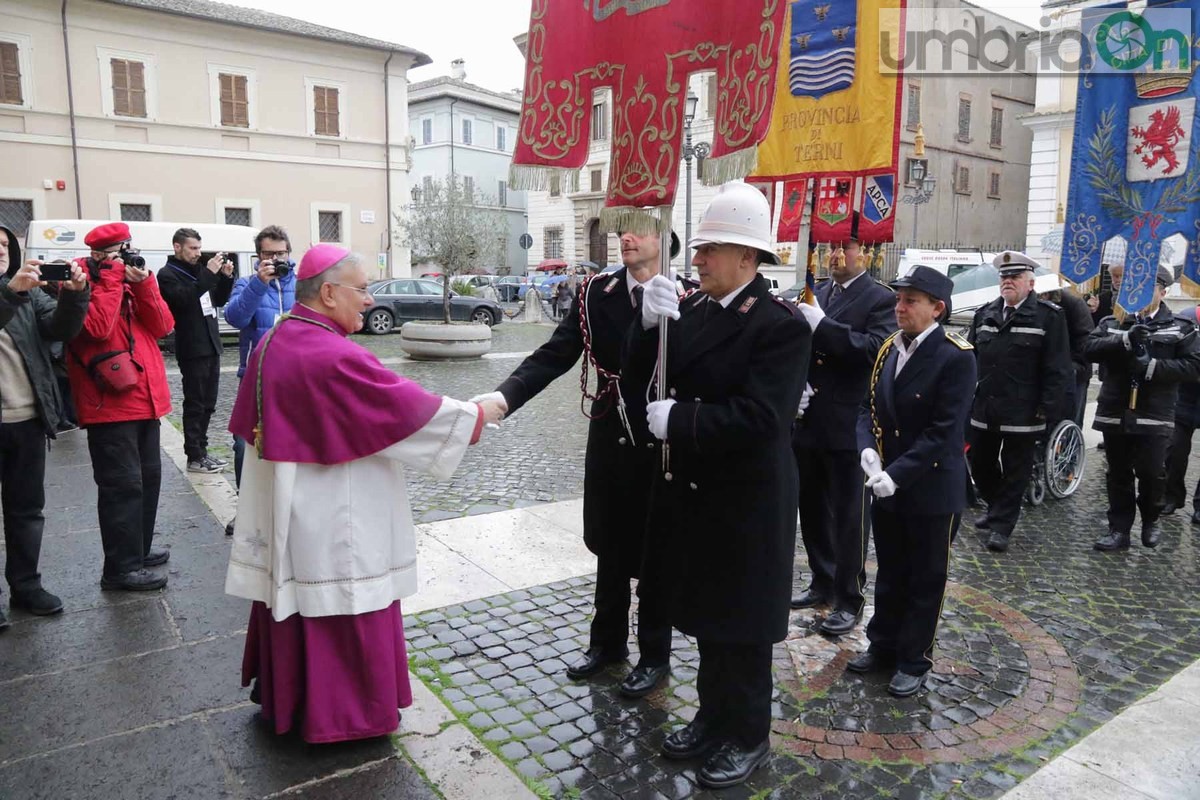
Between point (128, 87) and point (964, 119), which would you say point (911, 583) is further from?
point (964, 119)

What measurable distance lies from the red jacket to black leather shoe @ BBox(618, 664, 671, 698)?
9.84 feet

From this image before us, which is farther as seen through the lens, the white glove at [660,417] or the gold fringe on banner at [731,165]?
the gold fringe on banner at [731,165]

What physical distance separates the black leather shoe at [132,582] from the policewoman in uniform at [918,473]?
3.74 meters

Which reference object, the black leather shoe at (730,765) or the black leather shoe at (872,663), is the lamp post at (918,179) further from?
the black leather shoe at (730,765)

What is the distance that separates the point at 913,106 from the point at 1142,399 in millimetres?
29934

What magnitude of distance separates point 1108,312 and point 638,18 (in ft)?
21.9

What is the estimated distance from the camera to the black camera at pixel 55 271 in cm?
395

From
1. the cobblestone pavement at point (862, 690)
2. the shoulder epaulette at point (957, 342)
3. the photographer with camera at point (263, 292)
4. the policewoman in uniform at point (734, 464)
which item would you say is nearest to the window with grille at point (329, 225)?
the photographer with camera at point (263, 292)

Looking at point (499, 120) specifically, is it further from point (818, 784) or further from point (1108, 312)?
point (818, 784)

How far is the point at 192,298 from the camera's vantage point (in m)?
7.07

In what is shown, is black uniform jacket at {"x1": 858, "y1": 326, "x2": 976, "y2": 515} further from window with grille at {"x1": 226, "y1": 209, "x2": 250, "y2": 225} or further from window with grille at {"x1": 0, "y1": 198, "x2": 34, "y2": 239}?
window with grille at {"x1": 226, "y1": 209, "x2": 250, "y2": 225}

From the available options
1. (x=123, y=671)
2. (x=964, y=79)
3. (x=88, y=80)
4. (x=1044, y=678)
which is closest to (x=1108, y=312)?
(x=1044, y=678)

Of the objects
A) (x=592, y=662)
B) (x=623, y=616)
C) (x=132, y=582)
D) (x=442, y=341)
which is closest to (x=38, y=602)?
(x=132, y=582)

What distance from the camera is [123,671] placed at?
149 inches
